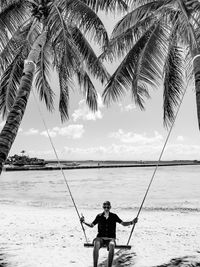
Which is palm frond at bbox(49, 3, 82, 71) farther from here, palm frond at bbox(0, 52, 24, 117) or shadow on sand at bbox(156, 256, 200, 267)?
shadow on sand at bbox(156, 256, 200, 267)

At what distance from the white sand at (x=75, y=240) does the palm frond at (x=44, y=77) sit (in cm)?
421

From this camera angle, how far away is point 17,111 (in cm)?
671

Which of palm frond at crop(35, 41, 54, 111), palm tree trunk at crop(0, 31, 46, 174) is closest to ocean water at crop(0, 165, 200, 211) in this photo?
palm frond at crop(35, 41, 54, 111)

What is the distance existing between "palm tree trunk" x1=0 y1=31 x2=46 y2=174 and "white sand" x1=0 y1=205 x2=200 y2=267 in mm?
2442

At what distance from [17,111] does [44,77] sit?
348 cm

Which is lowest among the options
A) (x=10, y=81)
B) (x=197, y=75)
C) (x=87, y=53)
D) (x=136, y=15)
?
(x=197, y=75)

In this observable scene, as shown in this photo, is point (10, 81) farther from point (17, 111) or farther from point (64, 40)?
point (17, 111)

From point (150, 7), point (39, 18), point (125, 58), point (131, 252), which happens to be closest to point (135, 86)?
point (125, 58)

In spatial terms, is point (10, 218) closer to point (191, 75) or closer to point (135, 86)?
point (135, 86)

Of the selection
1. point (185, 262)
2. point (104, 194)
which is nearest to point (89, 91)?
point (185, 262)

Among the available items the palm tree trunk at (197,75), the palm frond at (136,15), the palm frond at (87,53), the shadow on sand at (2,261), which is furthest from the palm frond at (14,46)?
the shadow on sand at (2,261)

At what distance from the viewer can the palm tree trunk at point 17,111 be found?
20.2 ft

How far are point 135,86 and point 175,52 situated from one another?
1.63m

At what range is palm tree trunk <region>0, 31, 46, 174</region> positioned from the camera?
243 inches
